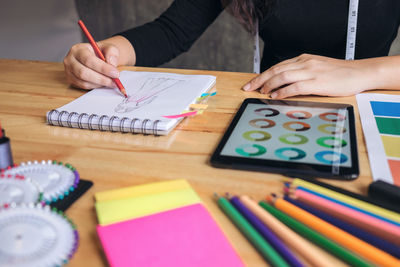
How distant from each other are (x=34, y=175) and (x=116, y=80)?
0.36 meters

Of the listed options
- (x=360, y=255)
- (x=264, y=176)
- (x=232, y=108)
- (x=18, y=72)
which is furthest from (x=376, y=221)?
(x=18, y=72)

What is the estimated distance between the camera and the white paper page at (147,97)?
0.66 meters

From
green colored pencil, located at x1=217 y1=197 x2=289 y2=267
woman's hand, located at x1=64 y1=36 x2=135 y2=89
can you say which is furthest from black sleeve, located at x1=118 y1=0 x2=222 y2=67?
green colored pencil, located at x1=217 y1=197 x2=289 y2=267

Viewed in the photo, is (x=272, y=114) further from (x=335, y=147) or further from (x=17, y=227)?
(x=17, y=227)

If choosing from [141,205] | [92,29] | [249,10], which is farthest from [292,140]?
[92,29]

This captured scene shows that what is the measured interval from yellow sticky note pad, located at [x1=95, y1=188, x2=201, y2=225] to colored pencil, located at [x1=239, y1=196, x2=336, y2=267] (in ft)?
0.23

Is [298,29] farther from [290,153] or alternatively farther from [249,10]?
[290,153]

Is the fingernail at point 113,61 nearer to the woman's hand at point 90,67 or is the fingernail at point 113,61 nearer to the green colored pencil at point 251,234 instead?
the woman's hand at point 90,67

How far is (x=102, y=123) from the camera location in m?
0.61

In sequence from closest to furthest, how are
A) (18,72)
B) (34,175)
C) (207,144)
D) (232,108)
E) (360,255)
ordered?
(360,255)
(34,175)
(207,144)
(232,108)
(18,72)

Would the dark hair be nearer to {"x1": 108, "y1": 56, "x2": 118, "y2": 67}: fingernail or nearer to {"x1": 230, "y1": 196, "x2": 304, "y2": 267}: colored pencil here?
{"x1": 108, "y1": 56, "x2": 118, "y2": 67}: fingernail

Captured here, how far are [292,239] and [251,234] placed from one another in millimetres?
39

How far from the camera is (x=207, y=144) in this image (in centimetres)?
57

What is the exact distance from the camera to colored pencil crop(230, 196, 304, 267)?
0.32m
